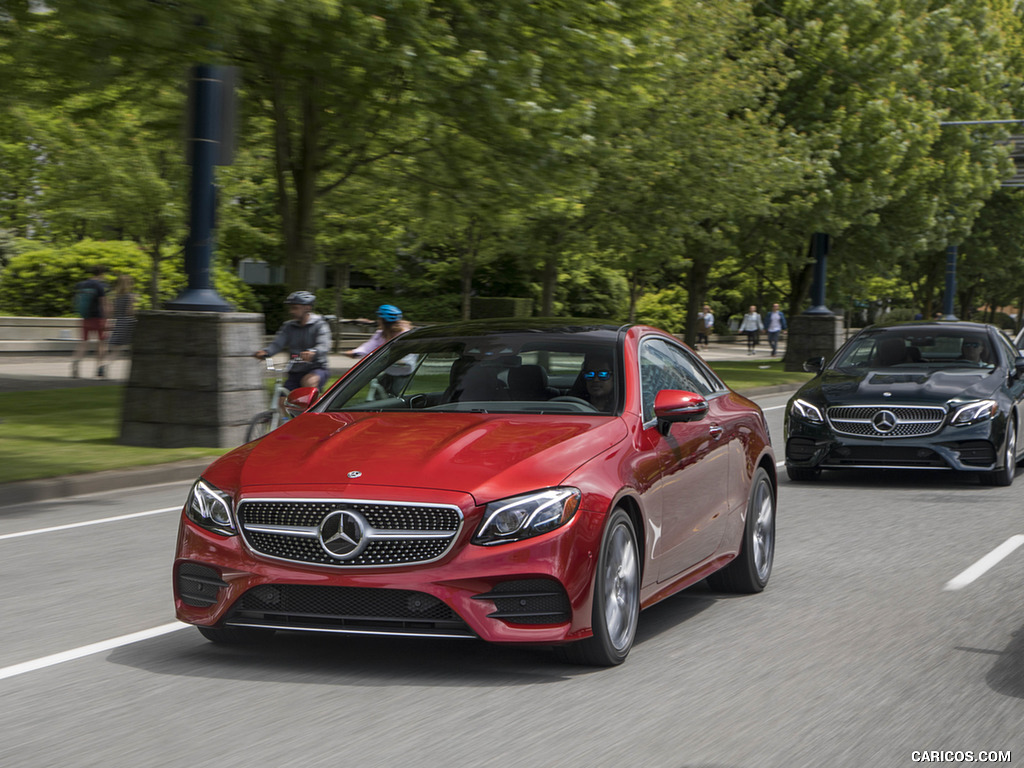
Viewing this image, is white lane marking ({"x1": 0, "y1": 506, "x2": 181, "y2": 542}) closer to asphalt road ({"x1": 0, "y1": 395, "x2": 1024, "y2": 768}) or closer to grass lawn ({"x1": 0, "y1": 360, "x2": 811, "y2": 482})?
asphalt road ({"x1": 0, "y1": 395, "x2": 1024, "y2": 768})

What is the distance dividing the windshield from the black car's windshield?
759 cm

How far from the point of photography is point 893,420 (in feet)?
42.0

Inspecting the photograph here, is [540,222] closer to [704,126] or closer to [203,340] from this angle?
[704,126]

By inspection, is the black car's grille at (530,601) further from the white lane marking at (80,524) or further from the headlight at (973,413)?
the headlight at (973,413)

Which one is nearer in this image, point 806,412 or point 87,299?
point 806,412

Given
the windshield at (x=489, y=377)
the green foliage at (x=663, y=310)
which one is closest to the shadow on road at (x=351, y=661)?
the windshield at (x=489, y=377)

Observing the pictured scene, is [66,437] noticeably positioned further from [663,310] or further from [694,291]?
[663,310]

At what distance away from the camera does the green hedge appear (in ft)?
107

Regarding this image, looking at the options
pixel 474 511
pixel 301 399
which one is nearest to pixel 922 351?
pixel 301 399

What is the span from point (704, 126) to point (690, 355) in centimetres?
2287

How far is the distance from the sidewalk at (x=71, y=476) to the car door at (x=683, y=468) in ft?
19.6

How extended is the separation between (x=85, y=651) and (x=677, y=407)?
2.76 meters

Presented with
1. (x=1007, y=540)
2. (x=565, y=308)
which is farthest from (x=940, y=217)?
(x=1007, y=540)

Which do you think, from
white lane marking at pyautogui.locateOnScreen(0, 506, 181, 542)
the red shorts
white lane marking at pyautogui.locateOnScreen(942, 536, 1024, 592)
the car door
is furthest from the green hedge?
the car door
